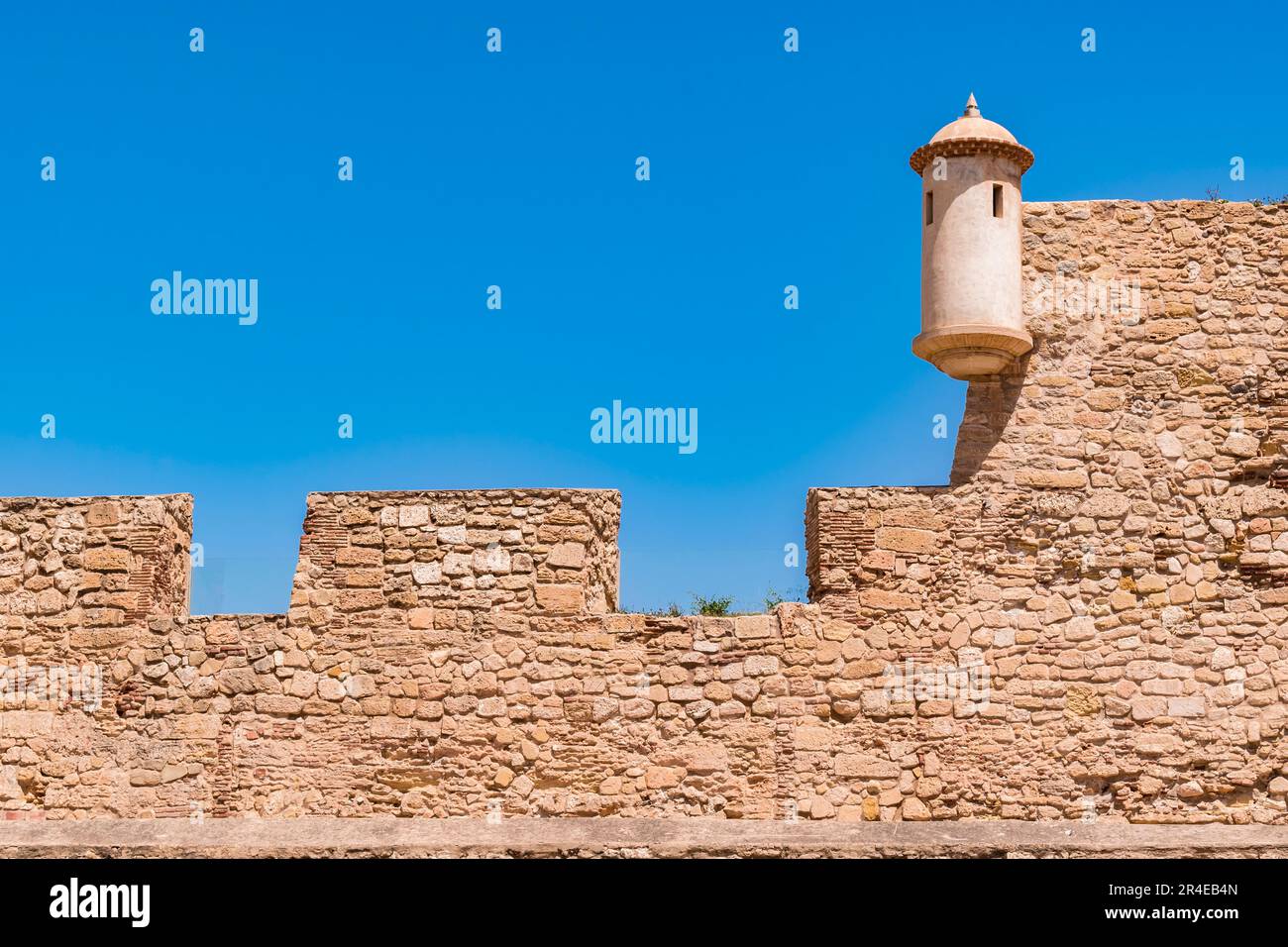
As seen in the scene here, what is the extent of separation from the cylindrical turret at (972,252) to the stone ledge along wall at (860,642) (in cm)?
28

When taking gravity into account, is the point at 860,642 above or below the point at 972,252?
below

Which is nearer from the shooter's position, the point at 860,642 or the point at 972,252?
the point at 860,642

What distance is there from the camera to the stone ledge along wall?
35.6ft

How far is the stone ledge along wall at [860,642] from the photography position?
35.6ft

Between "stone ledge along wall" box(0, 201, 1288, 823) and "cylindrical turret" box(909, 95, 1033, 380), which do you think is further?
"cylindrical turret" box(909, 95, 1033, 380)

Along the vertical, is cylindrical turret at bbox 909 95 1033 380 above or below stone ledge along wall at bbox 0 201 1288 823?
above

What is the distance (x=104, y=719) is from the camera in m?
11.4

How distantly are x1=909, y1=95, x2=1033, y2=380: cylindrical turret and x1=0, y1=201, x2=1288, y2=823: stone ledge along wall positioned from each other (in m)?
0.28

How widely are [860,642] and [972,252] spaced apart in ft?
9.26

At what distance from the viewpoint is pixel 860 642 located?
11.0 m

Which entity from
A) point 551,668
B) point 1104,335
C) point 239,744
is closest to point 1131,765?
point 1104,335
